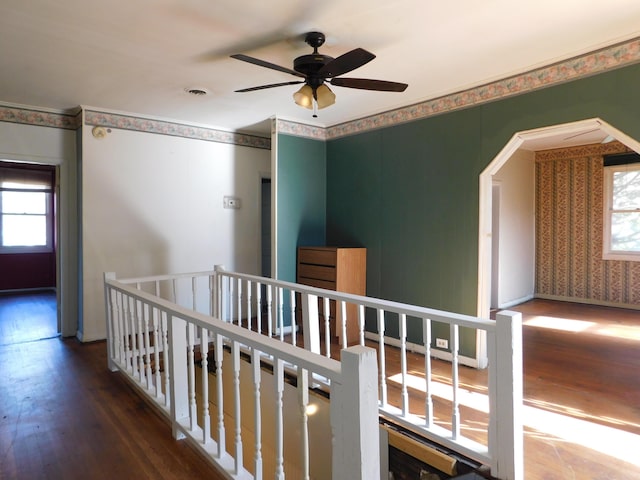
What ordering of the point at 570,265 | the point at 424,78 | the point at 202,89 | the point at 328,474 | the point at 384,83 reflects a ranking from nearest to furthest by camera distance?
the point at 384,83 → the point at 328,474 → the point at 424,78 → the point at 202,89 → the point at 570,265

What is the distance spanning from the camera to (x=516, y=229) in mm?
6363

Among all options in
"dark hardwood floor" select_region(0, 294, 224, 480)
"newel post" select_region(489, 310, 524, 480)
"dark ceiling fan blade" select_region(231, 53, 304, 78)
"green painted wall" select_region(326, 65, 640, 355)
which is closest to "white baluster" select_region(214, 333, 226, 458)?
"dark hardwood floor" select_region(0, 294, 224, 480)

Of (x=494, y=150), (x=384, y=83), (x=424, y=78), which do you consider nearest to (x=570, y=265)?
(x=494, y=150)

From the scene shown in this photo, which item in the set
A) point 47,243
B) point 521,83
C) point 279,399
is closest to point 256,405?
point 279,399

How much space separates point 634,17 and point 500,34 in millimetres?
729

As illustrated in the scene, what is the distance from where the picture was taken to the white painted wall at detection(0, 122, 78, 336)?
4137mm

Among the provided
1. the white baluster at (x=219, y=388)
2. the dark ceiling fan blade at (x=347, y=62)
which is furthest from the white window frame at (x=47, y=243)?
the white baluster at (x=219, y=388)

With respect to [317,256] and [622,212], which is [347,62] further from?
[622,212]

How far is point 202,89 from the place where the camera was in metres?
3.55

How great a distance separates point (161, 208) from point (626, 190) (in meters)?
6.54

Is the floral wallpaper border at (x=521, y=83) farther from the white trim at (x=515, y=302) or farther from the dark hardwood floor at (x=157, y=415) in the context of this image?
the white trim at (x=515, y=302)

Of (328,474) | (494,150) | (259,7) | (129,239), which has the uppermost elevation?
(259,7)

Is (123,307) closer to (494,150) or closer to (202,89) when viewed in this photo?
(202,89)

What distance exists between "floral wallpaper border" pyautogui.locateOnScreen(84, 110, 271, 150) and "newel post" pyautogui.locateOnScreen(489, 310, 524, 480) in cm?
414
